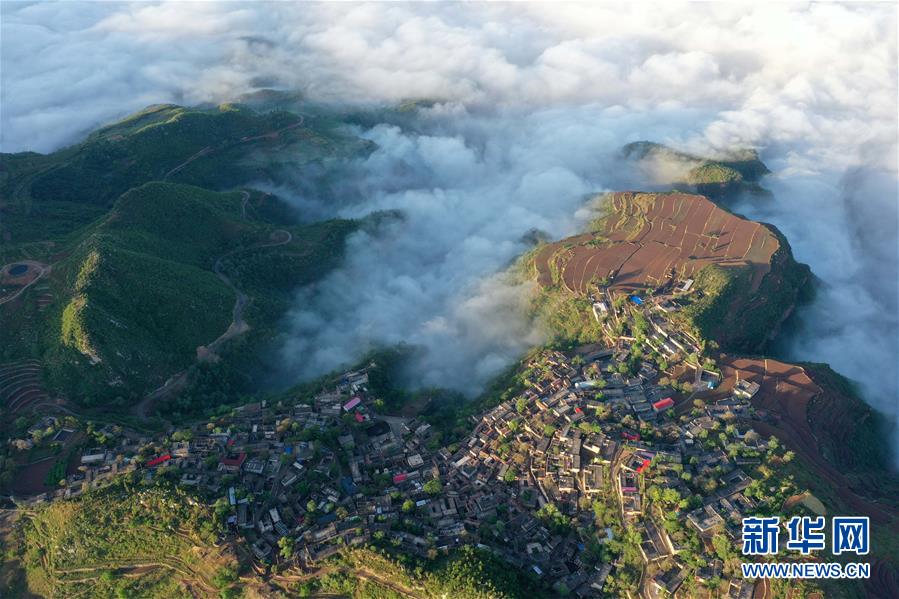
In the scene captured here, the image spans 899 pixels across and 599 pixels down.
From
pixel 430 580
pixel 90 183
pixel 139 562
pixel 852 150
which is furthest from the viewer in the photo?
pixel 852 150

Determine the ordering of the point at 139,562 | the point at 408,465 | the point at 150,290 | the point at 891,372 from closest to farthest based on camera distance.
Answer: the point at 139,562 → the point at 408,465 → the point at 150,290 → the point at 891,372

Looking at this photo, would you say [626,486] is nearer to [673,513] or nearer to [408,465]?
[673,513]

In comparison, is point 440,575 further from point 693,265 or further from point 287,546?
point 693,265

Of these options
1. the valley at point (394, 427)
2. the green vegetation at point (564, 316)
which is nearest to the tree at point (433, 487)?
the valley at point (394, 427)

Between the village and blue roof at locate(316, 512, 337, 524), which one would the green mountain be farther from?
blue roof at locate(316, 512, 337, 524)

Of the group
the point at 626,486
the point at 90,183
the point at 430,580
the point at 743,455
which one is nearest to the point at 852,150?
the point at 743,455

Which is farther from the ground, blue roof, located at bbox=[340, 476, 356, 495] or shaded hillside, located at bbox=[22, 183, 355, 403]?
shaded hillside, located at bbox=[22, 183, 355, 403]

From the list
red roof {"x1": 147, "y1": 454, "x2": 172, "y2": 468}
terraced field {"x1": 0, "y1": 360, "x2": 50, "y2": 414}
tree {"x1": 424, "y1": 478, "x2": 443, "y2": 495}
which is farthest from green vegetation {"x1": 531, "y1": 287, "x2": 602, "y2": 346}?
terraced field {"x1": 0, "y1": 360, "x2": 50, "y2": 414}
